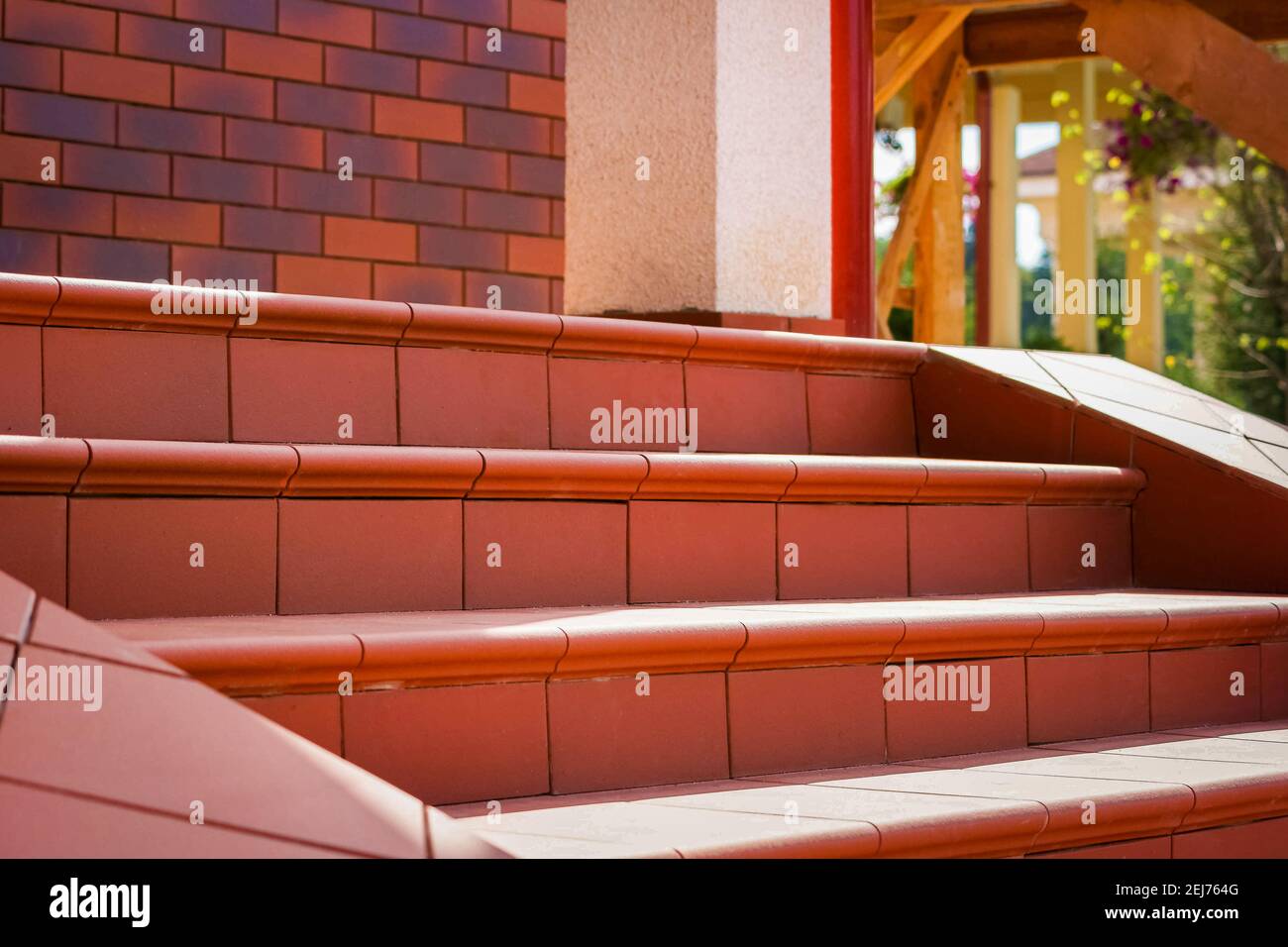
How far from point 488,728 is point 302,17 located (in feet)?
8.35

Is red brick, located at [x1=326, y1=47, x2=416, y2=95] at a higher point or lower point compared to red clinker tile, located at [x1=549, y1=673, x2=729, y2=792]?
higher

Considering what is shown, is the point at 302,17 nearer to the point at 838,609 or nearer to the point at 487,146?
the point at 487,146

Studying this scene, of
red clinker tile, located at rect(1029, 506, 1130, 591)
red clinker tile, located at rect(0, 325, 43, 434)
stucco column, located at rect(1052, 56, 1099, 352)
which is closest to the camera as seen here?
red clinker tile, located at rect(0, 325, 43, 434)

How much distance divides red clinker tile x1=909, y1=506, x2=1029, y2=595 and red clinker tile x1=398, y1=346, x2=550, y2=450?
2.24 feet

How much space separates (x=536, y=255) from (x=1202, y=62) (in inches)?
89.4

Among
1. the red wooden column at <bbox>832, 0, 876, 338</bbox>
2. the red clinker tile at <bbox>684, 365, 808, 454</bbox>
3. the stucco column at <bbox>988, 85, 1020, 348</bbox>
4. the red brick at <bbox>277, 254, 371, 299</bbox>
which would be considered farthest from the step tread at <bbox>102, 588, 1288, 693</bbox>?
the stucco column at <bbox>988, 85, 1020, 348</bbox>

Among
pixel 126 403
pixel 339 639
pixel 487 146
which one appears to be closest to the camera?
pixel 339 639

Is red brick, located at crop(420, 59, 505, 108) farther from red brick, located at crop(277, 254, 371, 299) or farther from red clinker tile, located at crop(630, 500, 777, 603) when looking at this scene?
red clinker tile, located at crop(630, 500, 777, 603)

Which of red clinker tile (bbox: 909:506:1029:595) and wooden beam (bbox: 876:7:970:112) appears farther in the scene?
wooden beam (bbox: 876:7:970:112)

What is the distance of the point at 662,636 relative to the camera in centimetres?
189

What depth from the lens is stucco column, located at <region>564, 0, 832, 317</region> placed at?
3.66 meters

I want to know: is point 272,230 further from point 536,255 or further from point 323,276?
point 536,255
